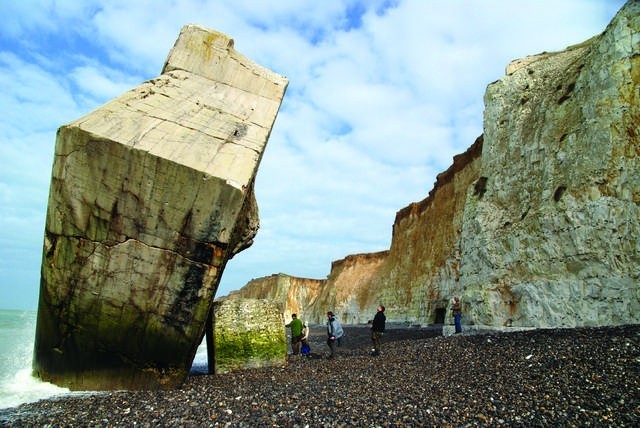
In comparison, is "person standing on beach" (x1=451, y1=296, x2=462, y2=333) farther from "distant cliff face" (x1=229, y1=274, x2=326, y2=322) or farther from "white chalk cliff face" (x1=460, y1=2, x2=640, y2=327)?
"distant cliff face" (x1=229, y1=274, x2=326, y2=322)

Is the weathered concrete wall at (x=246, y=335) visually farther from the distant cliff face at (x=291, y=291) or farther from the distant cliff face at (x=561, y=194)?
the distant cliff face at (x=291, y=291)

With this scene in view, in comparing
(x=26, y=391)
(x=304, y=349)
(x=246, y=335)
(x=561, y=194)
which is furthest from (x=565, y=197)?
(x=26, y=391)

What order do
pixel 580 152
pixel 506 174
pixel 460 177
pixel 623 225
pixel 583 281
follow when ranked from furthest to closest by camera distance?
pixel 460 177 < pixel 506 174 < pixel 580 152 < pixel 583 281 < pixel 623 225

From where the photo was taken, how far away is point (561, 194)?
442 inches

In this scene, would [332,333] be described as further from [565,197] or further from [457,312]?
[565,197]

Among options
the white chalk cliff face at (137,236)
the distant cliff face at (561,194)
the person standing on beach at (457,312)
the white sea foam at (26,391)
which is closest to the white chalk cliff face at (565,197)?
the distant cliff face at (561,194)

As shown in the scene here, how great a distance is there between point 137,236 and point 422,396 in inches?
168

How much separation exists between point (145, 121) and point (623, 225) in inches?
376

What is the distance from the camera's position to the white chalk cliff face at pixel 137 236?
18.3 feet

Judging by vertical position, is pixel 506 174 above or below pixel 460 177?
below

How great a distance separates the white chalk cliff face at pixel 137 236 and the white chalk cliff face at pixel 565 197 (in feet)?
25.9

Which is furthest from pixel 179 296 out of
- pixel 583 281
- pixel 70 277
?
pixel 583 281

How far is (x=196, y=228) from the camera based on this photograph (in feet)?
18.7

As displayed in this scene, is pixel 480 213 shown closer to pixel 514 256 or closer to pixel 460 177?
pixel 514 256
